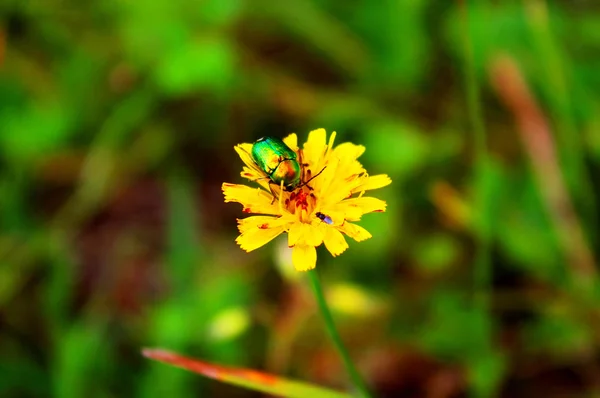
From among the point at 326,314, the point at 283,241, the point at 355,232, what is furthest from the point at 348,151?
the point at 283,241

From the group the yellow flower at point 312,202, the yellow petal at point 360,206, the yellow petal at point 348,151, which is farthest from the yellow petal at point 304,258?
the yellow petal at point 348,151

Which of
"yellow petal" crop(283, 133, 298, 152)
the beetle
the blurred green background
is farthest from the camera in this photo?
the blurred green background

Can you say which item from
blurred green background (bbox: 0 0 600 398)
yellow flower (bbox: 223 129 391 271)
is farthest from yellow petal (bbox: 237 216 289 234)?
blurred green background (bbox: 0 0 600 398)

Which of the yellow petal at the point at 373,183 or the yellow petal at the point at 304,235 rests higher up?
the yellow petal at the point at 373,183

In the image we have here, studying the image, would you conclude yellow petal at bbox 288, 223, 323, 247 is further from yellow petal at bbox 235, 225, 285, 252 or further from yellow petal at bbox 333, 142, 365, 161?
yellow petal at bbox 333, 142, 365, 161

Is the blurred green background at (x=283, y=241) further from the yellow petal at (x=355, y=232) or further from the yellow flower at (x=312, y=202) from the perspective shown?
the yellow petal at (x=355, y=232)

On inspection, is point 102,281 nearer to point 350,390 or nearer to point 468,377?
point 350,390

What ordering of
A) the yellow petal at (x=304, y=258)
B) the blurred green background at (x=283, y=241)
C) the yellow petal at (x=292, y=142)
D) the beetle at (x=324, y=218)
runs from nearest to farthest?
the yellow petal at (x=304, y=258), the beetle at (x=324, y=218), the yellow petal at (x=292, y=142), the blurred green background at (x=283, y=241)
